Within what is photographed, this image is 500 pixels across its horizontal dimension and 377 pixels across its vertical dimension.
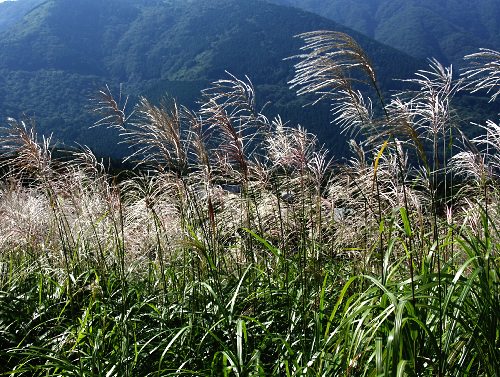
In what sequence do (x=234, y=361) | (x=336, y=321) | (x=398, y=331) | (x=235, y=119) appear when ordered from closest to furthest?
(x=398, y=331), (x=234, y=361), (x=336, y=321), (x=235, y=119)

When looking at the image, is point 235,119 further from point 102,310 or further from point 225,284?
point 102,310

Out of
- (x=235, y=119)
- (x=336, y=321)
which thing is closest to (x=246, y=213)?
(x=235, y=119)

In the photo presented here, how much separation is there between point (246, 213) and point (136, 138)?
4.76 ft

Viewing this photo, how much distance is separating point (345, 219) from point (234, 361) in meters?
2.61

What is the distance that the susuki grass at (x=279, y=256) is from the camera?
8.89 feet

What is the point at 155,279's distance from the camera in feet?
17.2

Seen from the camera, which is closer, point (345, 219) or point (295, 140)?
point (295, 140)

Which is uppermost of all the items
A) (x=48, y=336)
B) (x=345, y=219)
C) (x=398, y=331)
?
(x=398, y=331)

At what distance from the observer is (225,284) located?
14.8 feet

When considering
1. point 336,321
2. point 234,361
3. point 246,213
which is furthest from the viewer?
point 246,213

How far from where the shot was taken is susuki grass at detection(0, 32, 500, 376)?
8.89 feet

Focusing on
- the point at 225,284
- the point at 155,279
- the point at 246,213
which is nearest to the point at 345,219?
the point at 246,213

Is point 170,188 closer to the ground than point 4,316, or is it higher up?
higher up

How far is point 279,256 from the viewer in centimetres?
370
